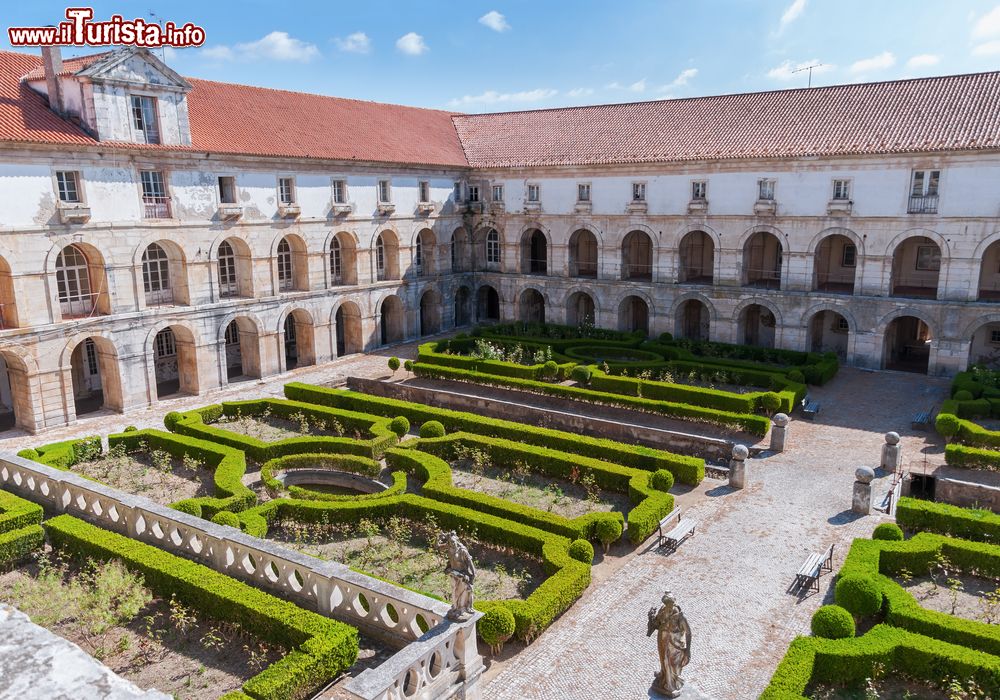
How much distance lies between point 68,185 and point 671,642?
2810 centimetres

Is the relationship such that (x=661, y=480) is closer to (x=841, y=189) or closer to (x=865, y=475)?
(x=865, y=475)

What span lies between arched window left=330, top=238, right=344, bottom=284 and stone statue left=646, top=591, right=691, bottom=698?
1307 inches

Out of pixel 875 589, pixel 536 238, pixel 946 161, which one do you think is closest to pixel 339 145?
pixel 536 238

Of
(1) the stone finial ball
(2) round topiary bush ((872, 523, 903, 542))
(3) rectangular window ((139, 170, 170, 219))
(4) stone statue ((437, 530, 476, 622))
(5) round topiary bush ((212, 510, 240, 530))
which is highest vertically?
Answer: (3) rectangular window ((139, 170, 170, 219))

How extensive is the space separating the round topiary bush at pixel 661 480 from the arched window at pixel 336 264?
82.8ft

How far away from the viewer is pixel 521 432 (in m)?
25.7

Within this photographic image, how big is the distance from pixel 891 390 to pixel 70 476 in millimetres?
31503

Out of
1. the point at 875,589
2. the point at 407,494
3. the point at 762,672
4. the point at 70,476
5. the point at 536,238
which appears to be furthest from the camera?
the point at 536,238

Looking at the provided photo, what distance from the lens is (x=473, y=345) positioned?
129 ft

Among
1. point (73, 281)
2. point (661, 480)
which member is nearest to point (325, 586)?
point (661, 480)

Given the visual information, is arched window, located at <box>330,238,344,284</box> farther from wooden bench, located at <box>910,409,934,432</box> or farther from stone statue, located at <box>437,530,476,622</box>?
stone statue, located at <box>437,530,476,622</box>

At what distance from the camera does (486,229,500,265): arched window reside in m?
48.9

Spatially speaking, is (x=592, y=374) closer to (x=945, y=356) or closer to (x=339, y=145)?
(x=945, y=356)

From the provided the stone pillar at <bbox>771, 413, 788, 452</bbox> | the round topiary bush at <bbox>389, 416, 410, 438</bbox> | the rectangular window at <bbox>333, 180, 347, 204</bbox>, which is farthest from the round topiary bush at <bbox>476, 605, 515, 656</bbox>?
the rectangular window at <bbox>333, 180, 347, 204</bbox>
